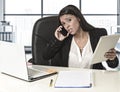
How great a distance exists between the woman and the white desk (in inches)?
16.0

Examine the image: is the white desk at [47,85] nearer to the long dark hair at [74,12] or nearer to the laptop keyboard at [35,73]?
the laptop keyboard at [35,73]

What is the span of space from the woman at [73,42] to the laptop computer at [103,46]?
294 mm

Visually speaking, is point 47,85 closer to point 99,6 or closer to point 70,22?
point 70,22

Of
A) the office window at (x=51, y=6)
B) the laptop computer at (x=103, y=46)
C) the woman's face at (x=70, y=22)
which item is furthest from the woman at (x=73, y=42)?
the office window at (x=51, y=6)

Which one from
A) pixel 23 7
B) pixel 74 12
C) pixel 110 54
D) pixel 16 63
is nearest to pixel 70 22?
pixel 74 12

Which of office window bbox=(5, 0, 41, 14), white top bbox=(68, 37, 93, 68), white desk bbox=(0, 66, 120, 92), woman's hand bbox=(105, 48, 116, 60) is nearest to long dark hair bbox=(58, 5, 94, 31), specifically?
white top bbox=(68, 37, 93, 68)

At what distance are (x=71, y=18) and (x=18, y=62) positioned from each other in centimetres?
72

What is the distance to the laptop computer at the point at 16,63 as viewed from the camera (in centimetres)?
129

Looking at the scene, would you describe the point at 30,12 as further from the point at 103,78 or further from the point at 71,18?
the point at 103,78

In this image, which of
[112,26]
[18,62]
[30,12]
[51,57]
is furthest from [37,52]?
[30,12]

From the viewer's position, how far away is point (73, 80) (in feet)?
4.44

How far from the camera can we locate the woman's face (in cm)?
188

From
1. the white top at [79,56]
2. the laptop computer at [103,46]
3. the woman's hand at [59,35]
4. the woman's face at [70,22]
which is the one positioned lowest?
the white top at [79,56]

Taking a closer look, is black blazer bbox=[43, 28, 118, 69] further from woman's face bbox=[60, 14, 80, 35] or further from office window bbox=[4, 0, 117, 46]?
office window bbox=[4, 0, 117, 46]
